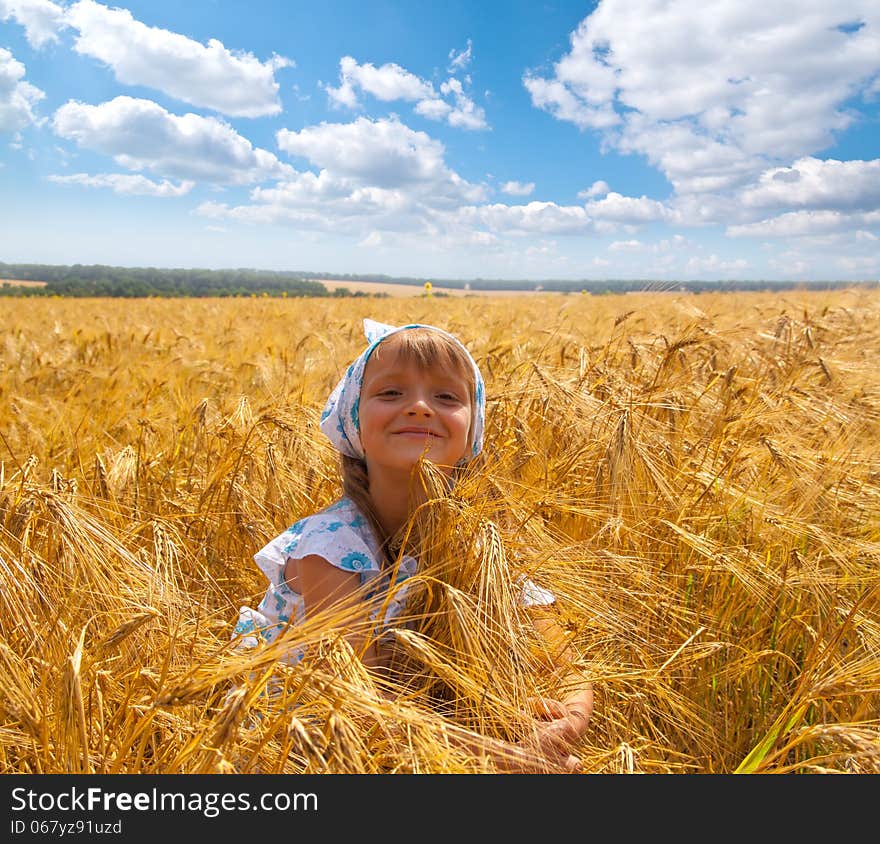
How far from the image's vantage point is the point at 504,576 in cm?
114

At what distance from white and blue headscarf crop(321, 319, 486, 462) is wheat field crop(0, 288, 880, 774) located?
0.14 metres

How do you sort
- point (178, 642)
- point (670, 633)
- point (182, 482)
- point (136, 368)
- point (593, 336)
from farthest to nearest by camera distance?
point (593, 336) < point (136, 368) < point (182, 482) < point (670, 633) < point (178, 642)

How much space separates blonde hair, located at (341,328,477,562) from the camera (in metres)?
1.53

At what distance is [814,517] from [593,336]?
250 centimetres

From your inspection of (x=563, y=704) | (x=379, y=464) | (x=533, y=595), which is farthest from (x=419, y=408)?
(x=563, y=704)

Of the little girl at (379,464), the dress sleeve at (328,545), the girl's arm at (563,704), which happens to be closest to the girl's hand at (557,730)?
the girl's arm at (563,704)

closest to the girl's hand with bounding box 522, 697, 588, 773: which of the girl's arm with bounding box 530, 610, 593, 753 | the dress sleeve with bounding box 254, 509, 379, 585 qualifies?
the girl's arm with bounding box 530, 610, 593, 753

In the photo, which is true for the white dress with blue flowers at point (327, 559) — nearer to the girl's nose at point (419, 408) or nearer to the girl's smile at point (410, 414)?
the girl's smile at point (410, 414)

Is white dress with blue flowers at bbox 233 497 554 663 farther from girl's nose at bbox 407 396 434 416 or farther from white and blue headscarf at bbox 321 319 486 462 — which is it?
girl's nose at bbox 407 396 434 416

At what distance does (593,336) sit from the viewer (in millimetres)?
4223

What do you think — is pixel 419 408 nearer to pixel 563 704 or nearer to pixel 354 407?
pixel 354 407

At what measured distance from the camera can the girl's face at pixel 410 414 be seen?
1.48 m
